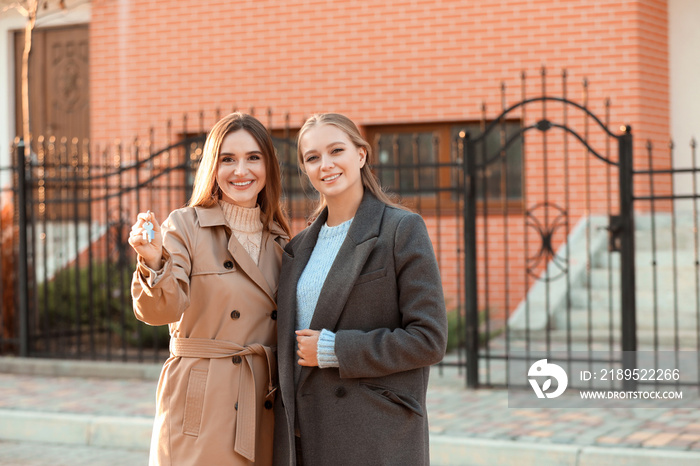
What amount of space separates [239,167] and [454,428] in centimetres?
340

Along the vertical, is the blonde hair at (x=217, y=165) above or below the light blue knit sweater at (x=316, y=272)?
above

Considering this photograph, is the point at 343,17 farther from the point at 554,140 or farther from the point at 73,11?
the point at 73,11

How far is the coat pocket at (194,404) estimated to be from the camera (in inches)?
116

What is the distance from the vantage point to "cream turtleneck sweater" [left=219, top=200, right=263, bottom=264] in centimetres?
319

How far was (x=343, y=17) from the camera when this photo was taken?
11516 millimetres

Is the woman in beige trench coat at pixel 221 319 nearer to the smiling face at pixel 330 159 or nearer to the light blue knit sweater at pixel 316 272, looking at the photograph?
the light blue knit sweater at pixel 316 272

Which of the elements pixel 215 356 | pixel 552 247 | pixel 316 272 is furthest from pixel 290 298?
pixel 552 247

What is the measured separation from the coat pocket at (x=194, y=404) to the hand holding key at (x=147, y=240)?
0.44 meters

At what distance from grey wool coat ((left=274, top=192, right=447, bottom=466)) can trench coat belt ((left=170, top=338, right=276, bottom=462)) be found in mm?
156

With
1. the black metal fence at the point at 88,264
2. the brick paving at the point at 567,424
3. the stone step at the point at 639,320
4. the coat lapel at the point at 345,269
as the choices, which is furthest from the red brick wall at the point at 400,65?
the coat lapel at the point at 345,269

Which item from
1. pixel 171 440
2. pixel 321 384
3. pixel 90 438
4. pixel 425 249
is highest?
pixel 425 249

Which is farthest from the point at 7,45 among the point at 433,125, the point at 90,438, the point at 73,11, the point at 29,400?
the point at 90,438

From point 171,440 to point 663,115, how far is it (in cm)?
914

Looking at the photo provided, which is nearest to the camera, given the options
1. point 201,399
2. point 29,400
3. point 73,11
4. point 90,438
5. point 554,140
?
point 201,399
